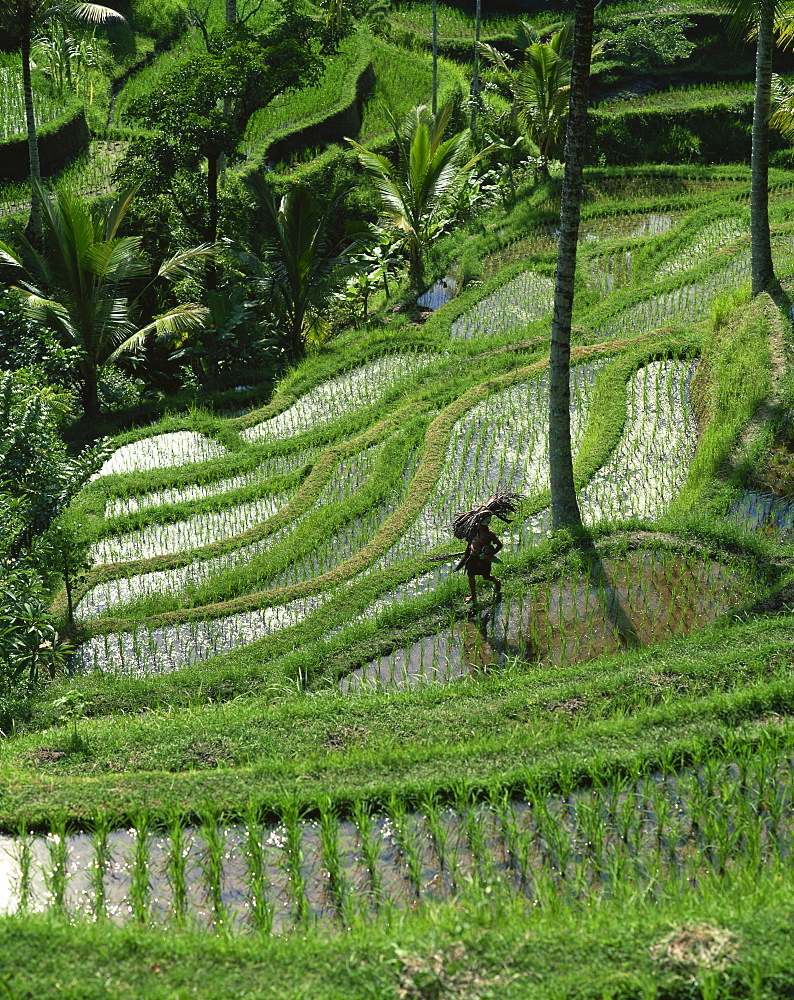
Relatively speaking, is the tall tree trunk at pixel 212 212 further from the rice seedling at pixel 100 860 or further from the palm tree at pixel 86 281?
the rice seedling at pixel 100 860

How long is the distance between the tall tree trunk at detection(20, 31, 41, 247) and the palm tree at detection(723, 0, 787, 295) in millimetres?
10260

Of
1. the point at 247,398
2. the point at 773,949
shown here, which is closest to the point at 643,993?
the point at 773,949

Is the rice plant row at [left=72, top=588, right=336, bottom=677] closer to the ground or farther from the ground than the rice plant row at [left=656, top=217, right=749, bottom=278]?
closer to the ground

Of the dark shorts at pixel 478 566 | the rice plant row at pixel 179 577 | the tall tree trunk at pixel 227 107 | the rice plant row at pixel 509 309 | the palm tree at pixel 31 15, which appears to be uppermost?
the tall tree trunk at pixel 227 107

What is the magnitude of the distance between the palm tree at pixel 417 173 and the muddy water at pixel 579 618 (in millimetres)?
10381

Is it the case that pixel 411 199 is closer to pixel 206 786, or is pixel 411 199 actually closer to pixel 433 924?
pixel 206 786

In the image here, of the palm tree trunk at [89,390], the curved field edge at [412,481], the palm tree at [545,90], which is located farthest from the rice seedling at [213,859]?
the palm tree at [545,90]

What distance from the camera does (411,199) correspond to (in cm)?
1766

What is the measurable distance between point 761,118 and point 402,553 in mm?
7007

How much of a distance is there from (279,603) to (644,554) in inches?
131

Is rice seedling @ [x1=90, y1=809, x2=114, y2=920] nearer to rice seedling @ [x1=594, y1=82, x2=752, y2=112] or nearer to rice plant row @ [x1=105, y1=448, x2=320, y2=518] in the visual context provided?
rice plant row @ [x1=105, y1=448, x2=320, y2=518]

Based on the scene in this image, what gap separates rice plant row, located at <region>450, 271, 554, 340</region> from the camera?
617 inches

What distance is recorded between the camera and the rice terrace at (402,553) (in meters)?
5.03

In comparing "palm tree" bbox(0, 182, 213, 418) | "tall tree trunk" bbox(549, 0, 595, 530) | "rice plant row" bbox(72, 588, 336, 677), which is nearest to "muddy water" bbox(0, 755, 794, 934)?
"rice plant row" bbox(72, 588, 336, 677)
